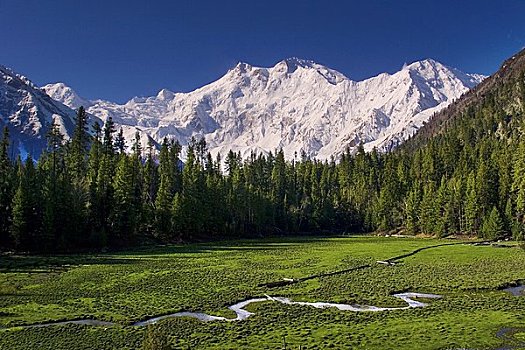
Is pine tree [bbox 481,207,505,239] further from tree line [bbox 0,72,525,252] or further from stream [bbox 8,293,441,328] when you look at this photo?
stream [bbox 8,293,441,328]

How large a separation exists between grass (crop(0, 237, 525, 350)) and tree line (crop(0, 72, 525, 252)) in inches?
696

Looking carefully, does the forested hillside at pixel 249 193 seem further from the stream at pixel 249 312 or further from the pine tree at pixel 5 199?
the stream at pixel 249 312

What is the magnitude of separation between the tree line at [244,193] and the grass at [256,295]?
17678 millimetres

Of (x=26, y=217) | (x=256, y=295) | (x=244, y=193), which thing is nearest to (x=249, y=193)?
(x=244, y=193)

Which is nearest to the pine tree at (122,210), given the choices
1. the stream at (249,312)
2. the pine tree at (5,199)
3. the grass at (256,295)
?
the pine tree at (5,199)

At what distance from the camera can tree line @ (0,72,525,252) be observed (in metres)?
80.2

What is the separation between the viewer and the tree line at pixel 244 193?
80188 mm

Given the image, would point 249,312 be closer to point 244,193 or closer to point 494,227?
point 494,227

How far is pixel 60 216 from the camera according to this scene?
3086 inches

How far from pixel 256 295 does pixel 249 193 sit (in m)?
99.0

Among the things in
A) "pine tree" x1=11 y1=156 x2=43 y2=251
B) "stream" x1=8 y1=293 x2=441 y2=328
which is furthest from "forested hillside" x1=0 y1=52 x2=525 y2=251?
"stream" x1=8 y1=293 x2=441 y2=328

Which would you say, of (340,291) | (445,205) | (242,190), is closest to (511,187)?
(445,205)

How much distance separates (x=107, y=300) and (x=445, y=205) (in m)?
105

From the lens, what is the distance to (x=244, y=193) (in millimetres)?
137125
